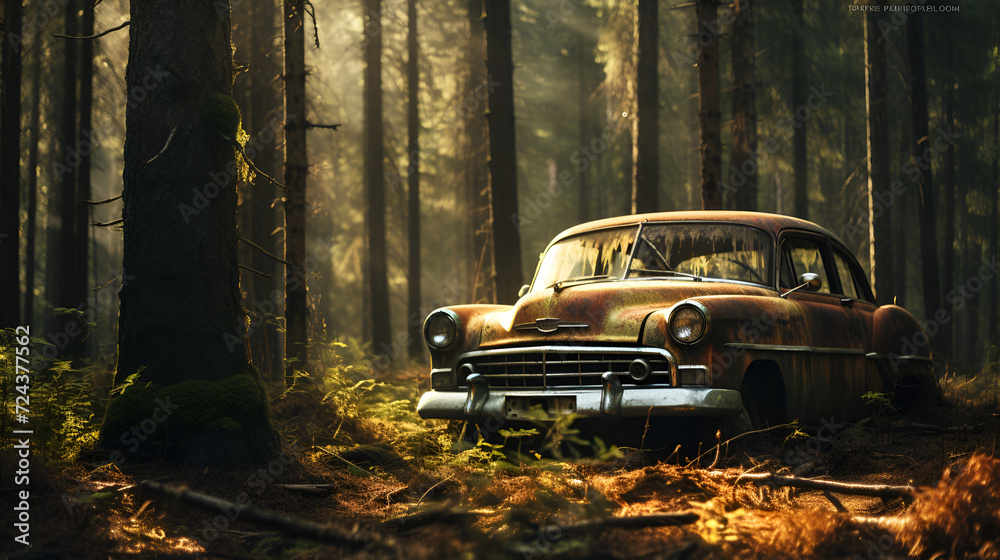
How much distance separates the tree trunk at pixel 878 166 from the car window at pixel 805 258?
9420 millimetres

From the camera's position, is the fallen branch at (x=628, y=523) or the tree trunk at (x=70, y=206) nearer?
the fallen branch at (x=628, y=523)

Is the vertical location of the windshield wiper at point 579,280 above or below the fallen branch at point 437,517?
above

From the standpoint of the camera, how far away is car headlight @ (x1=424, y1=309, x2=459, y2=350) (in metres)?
6.39

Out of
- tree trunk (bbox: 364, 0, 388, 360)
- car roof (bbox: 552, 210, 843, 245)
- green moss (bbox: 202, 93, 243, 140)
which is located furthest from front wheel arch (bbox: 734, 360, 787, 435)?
tree trunk (bbox: 364, 0, 388, 360)

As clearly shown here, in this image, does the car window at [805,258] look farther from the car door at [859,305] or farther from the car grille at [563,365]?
the car grille at [563,365]

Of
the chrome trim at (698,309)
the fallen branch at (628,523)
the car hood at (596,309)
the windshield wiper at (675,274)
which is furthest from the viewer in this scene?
the windshield wiper at (675,274)

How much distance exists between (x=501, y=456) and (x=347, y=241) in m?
29.2

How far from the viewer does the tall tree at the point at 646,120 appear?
50.6 ft

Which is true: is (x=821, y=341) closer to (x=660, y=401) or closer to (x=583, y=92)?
(x=660, y=401)

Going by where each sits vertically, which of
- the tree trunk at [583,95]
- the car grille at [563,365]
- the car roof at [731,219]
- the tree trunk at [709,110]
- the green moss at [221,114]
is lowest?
the car grille at [563,365]

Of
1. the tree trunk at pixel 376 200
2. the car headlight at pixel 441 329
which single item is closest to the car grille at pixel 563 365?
the car headlight at pixel 441 329

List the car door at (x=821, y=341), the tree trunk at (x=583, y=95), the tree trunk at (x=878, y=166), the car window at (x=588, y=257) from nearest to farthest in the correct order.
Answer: the car door at (x=821, y=341)
the car window at (x=588, y=257)
the tree trunk at (x=878, y=166)
the tree trunk at (x=583, y=95)

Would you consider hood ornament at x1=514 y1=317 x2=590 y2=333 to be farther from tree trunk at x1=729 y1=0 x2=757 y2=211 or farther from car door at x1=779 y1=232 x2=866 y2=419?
tree trunk at x1=729 y1=0 x2=757 y2=211

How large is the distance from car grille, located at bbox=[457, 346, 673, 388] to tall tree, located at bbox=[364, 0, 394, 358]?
15331 millimetres
